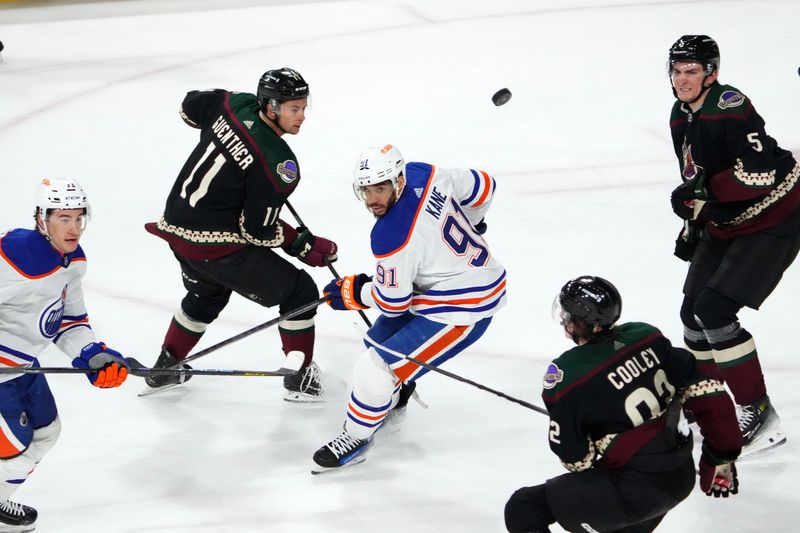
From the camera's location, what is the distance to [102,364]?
2881mm

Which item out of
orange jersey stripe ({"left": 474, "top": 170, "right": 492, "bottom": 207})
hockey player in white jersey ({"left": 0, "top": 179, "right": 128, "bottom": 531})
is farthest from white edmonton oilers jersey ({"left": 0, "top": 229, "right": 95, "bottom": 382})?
orange jersey stripe ({"left": 474, "top": 170, "right": 492, "bottom": 207})

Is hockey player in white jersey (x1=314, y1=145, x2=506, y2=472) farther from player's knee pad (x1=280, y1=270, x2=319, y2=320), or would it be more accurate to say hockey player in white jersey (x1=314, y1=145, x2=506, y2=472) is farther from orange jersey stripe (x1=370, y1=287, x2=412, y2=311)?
player's knee pad (x1=280, y1=270, x2=319, y2=320)

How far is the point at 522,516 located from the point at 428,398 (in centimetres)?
121

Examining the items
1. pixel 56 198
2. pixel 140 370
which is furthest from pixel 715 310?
pixel 56 198

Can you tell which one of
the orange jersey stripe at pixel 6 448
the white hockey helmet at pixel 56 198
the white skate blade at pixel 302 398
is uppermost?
the white hockey helmet at pixel 56 198

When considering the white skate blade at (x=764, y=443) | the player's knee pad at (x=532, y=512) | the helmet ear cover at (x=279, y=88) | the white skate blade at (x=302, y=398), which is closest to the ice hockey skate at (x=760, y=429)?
the white skate blade at (x=764, y=443)

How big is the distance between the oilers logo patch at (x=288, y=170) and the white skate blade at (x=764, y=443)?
165cm

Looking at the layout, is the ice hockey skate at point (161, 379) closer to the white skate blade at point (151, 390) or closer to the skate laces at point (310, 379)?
the white skate blade at point (151, 390)

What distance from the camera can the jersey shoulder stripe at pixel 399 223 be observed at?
3.03m

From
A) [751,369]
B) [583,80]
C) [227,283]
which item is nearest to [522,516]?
[751,369]

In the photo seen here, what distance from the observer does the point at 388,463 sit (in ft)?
11.0

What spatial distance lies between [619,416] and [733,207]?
113 cm

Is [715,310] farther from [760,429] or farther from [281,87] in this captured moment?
[281,87]

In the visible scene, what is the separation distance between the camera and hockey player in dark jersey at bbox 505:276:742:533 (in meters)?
2.34
